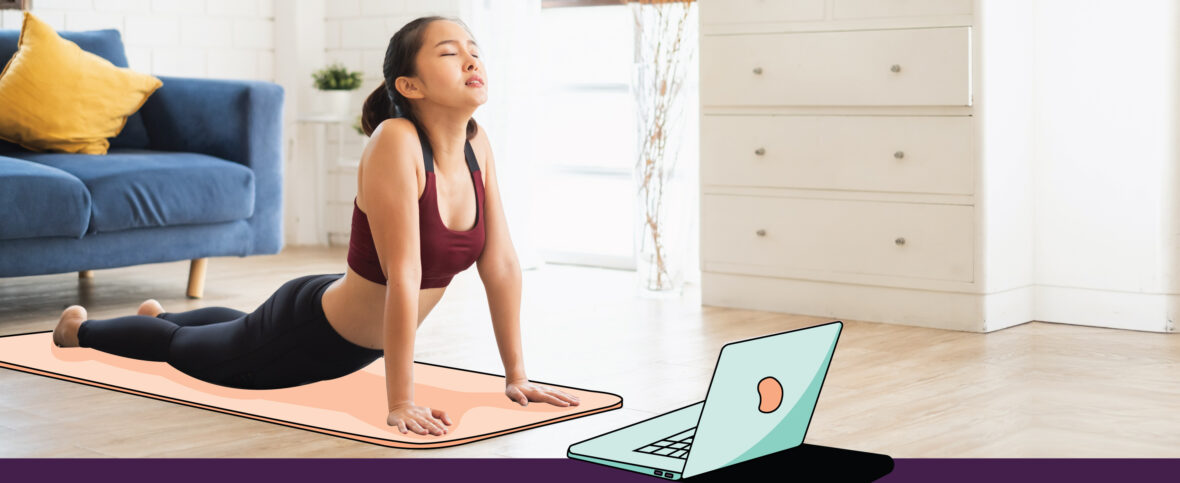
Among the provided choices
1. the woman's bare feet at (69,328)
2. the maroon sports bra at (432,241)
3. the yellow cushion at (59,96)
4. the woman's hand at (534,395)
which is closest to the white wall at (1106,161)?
the woman's hand at (534,395)

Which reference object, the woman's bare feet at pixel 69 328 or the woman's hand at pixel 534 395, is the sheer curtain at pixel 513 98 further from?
the woman's hand at pixel 534 395

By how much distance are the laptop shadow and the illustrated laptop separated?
0.01 metres

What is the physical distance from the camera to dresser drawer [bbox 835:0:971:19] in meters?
3.15

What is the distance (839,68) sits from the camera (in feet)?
11.0

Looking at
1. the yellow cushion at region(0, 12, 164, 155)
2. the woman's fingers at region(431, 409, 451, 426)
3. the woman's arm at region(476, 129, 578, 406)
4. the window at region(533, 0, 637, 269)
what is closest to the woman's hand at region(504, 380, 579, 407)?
the woman's arm at region(476, 129, 578, 406)

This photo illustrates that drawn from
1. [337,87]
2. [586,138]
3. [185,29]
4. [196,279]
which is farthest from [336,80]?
[196,279]

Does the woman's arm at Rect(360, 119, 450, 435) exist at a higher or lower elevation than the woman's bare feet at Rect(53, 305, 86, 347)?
higher

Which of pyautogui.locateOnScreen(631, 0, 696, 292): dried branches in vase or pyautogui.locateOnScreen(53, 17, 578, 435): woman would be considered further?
pyautogui.locateOnScreen(631, 0, 696, 292): dried branches in vase

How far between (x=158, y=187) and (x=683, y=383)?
1.62 meters

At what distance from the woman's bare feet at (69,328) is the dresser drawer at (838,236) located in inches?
63.6

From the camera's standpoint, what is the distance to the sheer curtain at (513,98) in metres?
4.53

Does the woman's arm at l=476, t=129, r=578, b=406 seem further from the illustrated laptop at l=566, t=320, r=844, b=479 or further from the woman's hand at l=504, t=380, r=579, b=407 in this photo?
the illustrated laptop at l=566, t=320, r=844, b=479

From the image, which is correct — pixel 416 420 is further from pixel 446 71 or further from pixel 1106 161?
pixel 1106 161

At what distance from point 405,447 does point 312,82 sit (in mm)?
→ 3554
